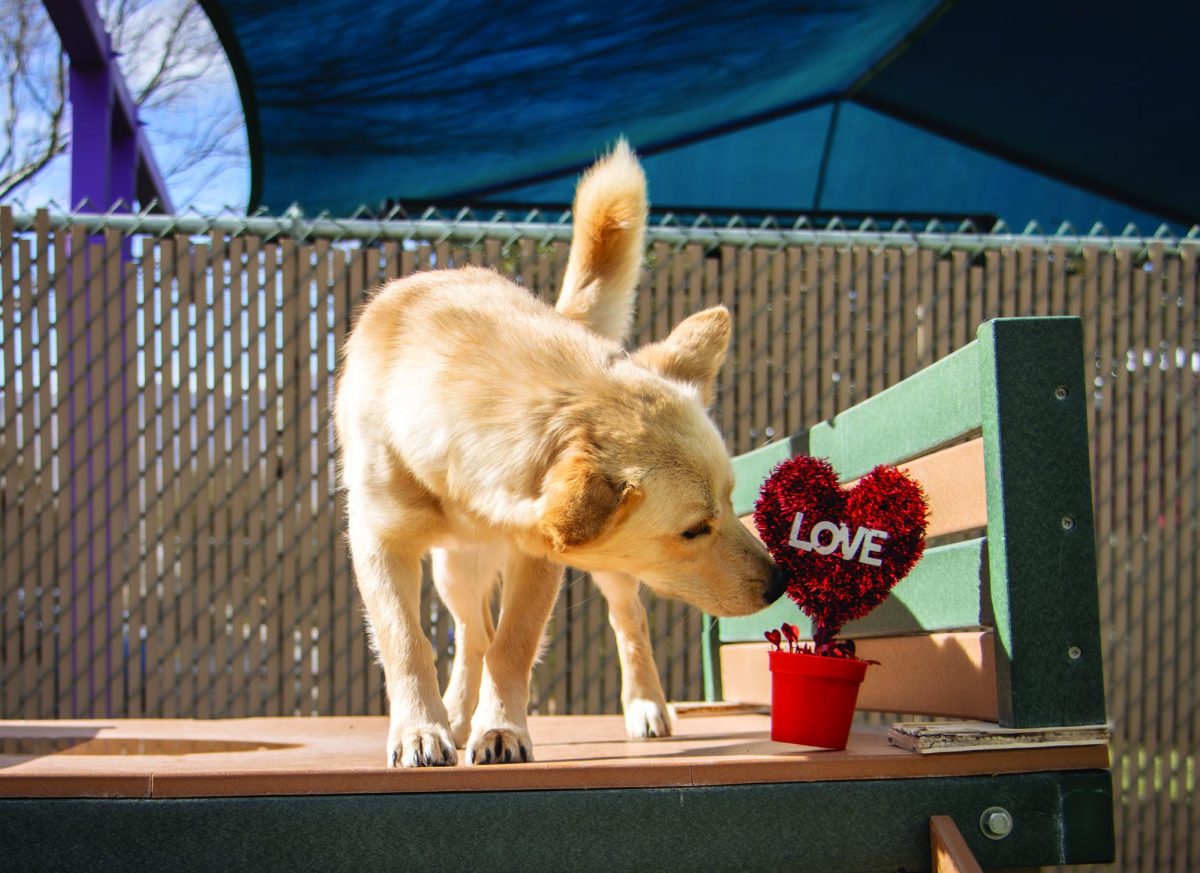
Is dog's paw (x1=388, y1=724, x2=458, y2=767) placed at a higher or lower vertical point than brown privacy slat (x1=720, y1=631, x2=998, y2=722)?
lower

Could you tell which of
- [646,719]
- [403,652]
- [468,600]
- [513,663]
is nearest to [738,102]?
[468,600]

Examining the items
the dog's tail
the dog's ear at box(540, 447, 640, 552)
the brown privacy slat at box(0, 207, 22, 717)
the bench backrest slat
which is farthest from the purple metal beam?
the bench backrest slat

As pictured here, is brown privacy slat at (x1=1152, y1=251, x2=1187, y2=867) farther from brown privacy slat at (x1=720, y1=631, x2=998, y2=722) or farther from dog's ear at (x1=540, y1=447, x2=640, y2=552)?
dog's ear at (x1=540, y1=447, x2=640, y2=552)

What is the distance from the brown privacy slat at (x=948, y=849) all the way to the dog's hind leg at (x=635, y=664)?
1.12 metres

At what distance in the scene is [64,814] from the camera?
1.98 meters

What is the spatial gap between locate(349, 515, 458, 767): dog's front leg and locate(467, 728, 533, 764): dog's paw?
0.06 metres

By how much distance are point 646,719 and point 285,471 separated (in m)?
2.35

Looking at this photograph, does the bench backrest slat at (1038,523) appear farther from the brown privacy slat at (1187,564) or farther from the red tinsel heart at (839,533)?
the brown privacy slat at (1187,564)

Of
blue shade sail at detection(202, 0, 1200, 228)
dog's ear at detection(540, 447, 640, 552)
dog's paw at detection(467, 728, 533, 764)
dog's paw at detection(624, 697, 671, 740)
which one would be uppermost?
blue shade sail at detection(202, 0, 1200, 228)

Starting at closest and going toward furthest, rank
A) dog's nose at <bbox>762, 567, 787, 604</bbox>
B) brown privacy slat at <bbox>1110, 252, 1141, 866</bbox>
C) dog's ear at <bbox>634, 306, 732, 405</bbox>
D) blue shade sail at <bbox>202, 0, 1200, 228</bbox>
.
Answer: dog's nose at <bbox>762, 567, 787, 604</bbox>, dog's ear at <bbox>634, 306, 732, 405</bbox>, brown privacy slat at <bbox>1110, 252, 1141, 866</bbox>, blue shade sail at <bbox>202, 0, 1200, 228</bbox>

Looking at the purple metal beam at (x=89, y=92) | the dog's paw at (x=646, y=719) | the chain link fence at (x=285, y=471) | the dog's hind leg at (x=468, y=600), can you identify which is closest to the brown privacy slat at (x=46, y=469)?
the chain link fence at (x=285, y=471)

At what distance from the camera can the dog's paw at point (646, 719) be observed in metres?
3.10

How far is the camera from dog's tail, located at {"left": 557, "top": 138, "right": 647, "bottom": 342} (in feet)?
10.6

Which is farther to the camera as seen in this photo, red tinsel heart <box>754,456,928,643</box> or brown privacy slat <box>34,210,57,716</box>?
brown privacy slat <box>34,210,57,716</box>
